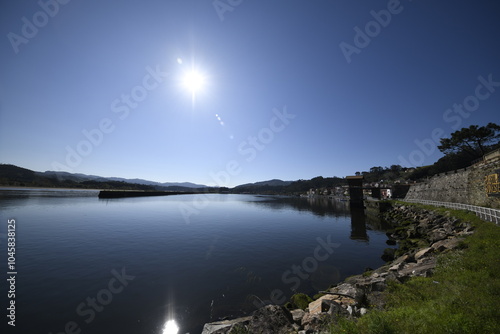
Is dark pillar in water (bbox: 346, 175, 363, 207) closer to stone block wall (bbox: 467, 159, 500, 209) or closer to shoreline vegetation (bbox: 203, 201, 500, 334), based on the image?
stone block wall (bbox: 467, 159, 500, 209)

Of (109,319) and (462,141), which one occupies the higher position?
(462,141)

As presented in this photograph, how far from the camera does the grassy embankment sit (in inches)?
199

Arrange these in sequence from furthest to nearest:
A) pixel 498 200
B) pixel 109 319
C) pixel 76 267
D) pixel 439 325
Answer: pixel 498 200, pixel 76 267, pixel 109 319, pixel 439 325

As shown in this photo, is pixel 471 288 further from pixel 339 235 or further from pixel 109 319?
pixel 339 235

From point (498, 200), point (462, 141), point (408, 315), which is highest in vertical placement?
point (462, 141)

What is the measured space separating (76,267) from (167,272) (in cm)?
713

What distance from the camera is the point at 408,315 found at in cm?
573

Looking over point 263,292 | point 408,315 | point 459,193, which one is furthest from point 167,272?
point 459,193

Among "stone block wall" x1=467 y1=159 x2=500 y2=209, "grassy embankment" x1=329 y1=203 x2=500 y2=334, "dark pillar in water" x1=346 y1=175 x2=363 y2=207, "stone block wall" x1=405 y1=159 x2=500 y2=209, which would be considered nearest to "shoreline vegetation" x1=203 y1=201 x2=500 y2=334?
"grassy embankment" x1=329 y1=203 x2=500 y2=334

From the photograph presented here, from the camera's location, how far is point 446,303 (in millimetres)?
6156

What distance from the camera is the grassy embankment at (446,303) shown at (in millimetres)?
5047

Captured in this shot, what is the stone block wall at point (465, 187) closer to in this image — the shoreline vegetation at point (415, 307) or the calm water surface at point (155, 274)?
the calm water surface at point (155, 274)

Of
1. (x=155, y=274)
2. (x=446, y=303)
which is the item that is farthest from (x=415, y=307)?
(x=155, y=274)

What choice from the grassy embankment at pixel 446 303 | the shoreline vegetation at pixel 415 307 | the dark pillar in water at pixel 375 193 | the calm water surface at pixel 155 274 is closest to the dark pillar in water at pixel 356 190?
the dark pillar in water at pixel 375 193
